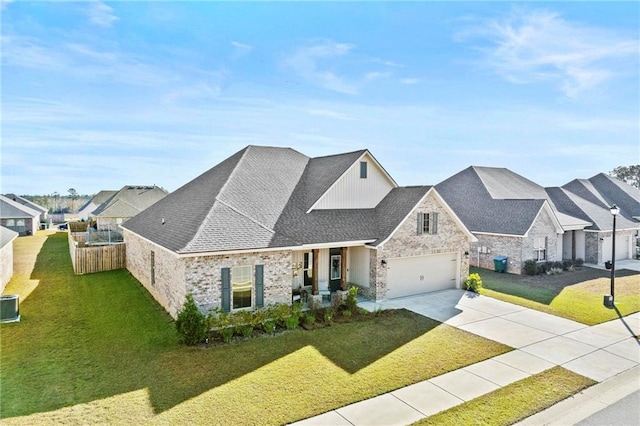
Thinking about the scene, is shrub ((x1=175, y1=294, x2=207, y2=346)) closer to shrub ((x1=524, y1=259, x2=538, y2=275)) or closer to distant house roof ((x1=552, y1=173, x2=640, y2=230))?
shrub ((x1=524, y1=259, x2=538, y2=275))

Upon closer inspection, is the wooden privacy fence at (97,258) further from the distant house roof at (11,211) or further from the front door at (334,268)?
the distant house roof at (11,211)

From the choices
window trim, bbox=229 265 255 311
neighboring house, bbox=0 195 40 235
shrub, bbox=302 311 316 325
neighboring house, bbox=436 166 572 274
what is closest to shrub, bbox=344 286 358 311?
shrub, bbox=302 311 316 325

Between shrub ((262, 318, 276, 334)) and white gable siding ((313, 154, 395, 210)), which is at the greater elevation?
white gable siding ((313, 154, 395, 210))

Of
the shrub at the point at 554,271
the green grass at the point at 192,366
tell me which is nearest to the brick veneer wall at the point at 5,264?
the green grass at the point at 192,366

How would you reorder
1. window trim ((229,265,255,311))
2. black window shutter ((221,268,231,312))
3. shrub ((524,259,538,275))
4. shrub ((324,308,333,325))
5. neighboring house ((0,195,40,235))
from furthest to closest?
neighboring house ((0,195,40,235))
shrub ((524,259,538,275))
shrub ((324,308,333,325))
window trim ((229,265,255,311))
black window shutter ((221,268,231,312))

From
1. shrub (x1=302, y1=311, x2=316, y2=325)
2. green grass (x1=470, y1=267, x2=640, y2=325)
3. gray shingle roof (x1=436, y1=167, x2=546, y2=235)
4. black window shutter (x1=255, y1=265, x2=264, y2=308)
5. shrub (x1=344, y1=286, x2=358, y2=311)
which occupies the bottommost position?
green grass (x1=470, y1=267, x2=640, y2=325)

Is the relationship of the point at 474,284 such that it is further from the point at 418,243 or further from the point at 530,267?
the point at 530,267
